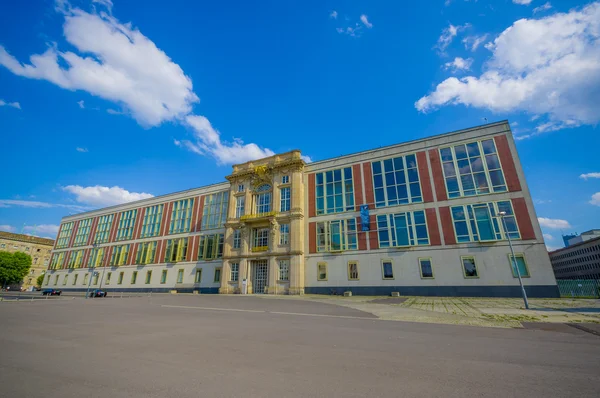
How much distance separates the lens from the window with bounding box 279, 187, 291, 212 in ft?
129

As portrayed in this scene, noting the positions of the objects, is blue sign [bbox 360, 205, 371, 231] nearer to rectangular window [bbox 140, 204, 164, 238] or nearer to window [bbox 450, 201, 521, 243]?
window [bbox 450, 201, 521, 243]

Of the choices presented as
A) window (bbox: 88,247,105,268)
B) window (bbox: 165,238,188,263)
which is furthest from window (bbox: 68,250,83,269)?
window (bbox: 165,238,188,263)

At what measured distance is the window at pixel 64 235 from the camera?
216ft

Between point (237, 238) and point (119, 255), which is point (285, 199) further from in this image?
point (119, 255)

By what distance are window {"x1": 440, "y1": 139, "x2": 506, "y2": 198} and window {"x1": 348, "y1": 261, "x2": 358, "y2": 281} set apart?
13809mm

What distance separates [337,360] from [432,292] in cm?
2715

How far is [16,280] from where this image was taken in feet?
228

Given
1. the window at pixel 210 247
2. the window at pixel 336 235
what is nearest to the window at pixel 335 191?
the window at pixel 336 235

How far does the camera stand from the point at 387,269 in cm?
3098

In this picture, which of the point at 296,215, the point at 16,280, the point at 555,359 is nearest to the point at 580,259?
the point at 296,215

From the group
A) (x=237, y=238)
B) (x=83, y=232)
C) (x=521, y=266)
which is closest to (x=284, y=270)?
(x=237, y=238)

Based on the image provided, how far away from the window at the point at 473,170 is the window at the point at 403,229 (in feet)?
15.5

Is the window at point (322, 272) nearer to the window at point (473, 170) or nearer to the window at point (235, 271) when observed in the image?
the window at point (235, 271)

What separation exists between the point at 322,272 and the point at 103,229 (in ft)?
179
